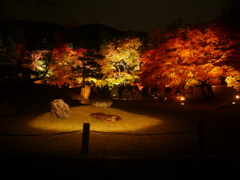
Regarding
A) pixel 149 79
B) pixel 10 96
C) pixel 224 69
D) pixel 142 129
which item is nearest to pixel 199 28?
pixel 224 69

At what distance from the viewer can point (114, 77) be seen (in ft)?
92.3

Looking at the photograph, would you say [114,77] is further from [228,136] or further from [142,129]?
[228,136]

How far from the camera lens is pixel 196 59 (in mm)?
17906

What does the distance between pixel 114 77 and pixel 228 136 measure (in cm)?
2059

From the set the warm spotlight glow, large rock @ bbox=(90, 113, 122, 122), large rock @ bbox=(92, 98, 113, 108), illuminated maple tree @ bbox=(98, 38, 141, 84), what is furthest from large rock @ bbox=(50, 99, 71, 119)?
illuminated maple tree @ bbox=(98, 38, 141, 84)

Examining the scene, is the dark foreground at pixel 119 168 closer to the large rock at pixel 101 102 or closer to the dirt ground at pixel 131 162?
the dirt ground at pixel 131 162

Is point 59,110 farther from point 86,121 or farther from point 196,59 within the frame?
point 196,59

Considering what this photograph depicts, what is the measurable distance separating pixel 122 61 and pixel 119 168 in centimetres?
2309

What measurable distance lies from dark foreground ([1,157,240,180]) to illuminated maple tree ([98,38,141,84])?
21.8 meters

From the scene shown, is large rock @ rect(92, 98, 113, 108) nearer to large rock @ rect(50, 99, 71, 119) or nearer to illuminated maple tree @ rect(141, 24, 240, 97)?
large rock @ rect(50, 99, 71, 119)

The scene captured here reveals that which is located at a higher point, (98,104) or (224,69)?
(224,69)

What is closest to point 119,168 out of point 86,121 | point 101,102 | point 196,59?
point 86,121

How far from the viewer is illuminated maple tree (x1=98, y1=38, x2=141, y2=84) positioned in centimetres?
2659

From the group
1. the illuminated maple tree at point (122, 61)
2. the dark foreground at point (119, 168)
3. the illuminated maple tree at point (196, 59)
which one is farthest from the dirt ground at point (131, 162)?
the illuminated maple tree at point (122, 61)
